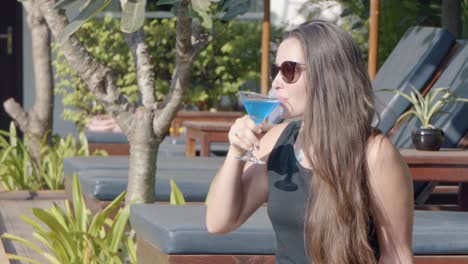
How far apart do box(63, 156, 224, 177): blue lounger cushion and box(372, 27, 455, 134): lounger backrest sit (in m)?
1.14

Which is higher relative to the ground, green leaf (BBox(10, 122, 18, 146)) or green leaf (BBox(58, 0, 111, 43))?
green leaf (BBox(58, 0, 111, 43))

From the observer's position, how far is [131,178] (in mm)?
5535

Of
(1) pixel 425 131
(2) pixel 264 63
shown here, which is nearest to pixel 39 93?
(2) pixel 264 63

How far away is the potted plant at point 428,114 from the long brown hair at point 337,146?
2.86 metres

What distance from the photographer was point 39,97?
9562 millimetres

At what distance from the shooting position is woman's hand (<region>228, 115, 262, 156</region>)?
2.94 m

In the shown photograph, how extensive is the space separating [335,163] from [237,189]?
1.18 ft

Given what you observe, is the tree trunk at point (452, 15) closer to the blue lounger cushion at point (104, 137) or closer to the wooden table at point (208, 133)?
the wooden table at point (208, 133)

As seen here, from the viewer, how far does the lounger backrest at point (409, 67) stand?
21.2 ft

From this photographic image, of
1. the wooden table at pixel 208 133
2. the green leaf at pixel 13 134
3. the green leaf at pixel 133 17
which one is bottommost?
the green leaf at pixel 13 134

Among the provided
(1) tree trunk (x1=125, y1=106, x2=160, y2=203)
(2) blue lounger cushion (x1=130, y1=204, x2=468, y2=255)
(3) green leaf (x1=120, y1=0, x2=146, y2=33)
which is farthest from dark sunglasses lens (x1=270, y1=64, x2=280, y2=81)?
(1) tree trunk (x1=125, y1=106, x2=160, y2=203)

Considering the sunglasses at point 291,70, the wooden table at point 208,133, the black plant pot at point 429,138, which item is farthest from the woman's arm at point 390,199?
the wooden table at point 208,133

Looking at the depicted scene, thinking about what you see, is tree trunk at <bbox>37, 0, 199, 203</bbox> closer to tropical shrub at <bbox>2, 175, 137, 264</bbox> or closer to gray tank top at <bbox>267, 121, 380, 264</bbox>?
tropical shrub at <bbox>2, 175, 137, 264</bbox>

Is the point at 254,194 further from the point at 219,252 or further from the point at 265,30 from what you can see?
the point at 265,30
